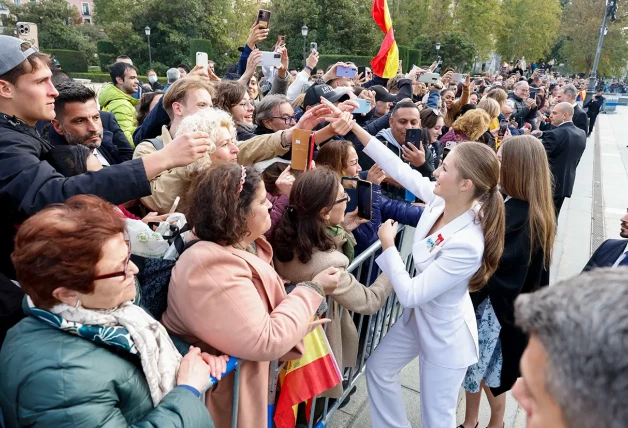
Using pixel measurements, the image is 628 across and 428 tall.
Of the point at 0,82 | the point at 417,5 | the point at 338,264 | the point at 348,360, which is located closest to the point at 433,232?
the point at 338,264

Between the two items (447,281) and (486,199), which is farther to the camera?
(486,199)

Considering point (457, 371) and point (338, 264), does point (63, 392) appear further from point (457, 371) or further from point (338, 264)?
point (457, 371)

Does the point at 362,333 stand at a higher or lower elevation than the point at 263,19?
lower

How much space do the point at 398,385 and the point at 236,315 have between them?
145cm

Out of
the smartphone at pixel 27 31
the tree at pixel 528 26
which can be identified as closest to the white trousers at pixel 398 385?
the smartphone at pixel 27 31

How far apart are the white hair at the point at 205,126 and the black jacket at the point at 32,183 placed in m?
0.55

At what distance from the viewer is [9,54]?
6.36 ft

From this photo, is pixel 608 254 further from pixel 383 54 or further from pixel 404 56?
pixel 404 56

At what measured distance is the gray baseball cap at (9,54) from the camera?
6.30ft

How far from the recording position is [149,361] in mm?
1402

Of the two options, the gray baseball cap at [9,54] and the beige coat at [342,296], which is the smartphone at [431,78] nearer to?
the beige coat at [342,296]

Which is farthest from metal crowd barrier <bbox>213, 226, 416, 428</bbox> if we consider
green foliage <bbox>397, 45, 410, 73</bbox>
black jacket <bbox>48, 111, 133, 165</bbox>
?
green foliage <bbox>397, 45, 410, 73</bbox>

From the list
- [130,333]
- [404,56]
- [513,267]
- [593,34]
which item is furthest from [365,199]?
[593,34]

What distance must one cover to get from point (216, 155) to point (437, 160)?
308cm
